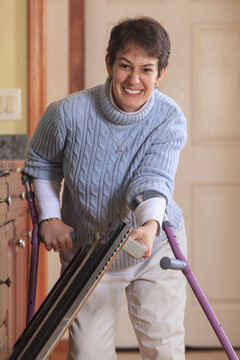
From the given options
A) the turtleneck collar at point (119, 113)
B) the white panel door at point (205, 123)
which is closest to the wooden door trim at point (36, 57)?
the white panel door at point (205, 123)

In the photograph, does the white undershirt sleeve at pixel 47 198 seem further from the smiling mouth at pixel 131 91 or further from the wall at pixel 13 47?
the wall at pixel 13 47

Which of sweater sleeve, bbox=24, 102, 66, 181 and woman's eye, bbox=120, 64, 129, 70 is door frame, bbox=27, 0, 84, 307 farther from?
woman's eye, bbox=120, 64, 129, 70

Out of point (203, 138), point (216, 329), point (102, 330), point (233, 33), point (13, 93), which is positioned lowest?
point (102, 330)

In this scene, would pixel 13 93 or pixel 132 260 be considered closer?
pixel 132 260

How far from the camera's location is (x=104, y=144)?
5.88ft

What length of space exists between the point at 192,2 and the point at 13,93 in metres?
1.05

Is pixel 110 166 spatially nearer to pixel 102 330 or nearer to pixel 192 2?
pixel 102 330

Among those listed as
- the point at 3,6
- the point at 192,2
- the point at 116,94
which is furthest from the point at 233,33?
the point at 116,94

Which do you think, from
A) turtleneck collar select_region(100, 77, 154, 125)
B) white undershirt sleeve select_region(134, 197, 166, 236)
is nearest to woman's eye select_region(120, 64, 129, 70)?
turtleneck collar select_region(100, 77, 154, 125)

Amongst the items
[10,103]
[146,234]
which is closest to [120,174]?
[146,234]

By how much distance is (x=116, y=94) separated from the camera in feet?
5.73

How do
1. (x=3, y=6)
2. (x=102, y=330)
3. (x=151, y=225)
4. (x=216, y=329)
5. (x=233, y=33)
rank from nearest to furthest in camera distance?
(x=151, y=225), (x=216, y=329), (x=102, y=330), (x=3, y=6), (x=233, y=33)

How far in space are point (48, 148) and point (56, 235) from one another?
0.27 metres

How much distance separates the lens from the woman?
5.49 ft
